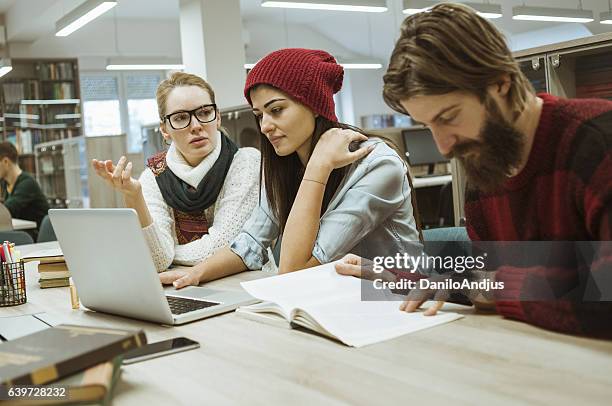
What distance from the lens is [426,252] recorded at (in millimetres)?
1499

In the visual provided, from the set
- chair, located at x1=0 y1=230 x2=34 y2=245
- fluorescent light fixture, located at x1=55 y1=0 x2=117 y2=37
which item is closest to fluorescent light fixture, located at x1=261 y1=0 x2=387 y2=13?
fluorescent light fixture, located at x1=55 y1=0 x2=117 y2=37

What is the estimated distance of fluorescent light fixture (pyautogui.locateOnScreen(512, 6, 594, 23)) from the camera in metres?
8.18

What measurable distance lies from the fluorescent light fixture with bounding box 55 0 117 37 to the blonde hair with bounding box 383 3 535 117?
5.40 metres

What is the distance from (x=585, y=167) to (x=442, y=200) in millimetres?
4693

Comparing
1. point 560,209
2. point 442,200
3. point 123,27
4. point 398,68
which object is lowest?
point 442,200

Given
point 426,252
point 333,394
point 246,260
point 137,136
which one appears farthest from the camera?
point 137,136

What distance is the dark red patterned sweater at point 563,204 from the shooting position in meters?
1.02

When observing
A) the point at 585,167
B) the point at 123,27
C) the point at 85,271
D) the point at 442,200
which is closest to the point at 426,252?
the point at 585,167

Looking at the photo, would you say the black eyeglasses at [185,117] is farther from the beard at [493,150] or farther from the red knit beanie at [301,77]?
the beard at [493,150]

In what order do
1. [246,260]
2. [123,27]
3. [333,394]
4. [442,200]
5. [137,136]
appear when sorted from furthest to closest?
[137,136] < [123,27] < [442,200] < [246,260] < [333,394]

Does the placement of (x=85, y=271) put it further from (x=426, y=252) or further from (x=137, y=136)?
(x=137, y=136)

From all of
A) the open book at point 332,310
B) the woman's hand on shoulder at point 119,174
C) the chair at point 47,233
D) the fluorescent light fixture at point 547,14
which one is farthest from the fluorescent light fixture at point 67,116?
the open book at point 332,310

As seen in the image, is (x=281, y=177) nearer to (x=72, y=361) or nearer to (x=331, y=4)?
(x=72, y=361)

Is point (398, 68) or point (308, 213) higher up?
point (398, 68)
